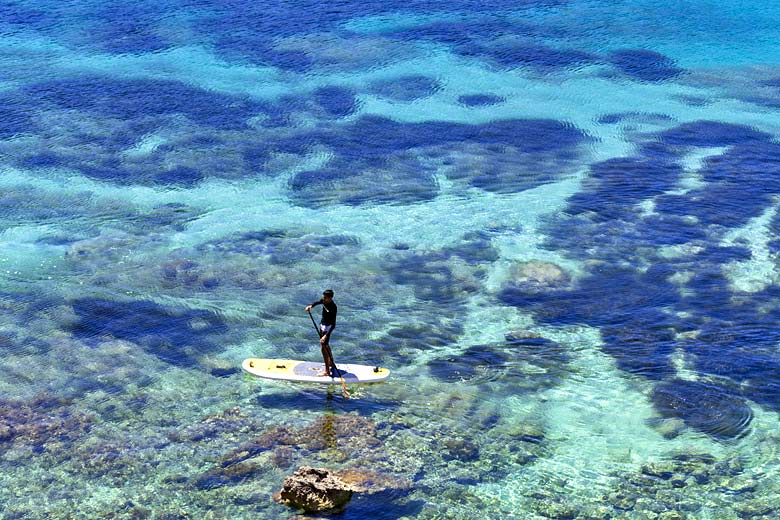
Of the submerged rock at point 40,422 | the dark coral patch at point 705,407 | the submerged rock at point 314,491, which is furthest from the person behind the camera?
the dark coral patch at point 705,407

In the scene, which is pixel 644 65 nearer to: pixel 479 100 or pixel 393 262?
pixel 479 100

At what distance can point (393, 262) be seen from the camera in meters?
20.7

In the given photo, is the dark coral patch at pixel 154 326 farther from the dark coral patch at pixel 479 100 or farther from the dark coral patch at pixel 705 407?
the dark coral patch at pixel 479 100

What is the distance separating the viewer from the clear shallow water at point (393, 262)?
14.1 meters

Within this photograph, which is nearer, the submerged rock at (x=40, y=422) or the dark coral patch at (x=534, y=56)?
the submerged rock at (x=40, y=422)

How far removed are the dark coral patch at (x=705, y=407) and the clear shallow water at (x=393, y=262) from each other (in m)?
0.06

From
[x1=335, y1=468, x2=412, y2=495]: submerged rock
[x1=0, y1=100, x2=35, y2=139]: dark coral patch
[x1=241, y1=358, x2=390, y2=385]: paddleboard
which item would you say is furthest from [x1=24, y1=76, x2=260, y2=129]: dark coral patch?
[x1=335, y1=468, x2=412, y2=495]: submerged rock

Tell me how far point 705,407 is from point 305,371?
23.6 ft

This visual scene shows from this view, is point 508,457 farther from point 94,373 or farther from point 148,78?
point 148,78

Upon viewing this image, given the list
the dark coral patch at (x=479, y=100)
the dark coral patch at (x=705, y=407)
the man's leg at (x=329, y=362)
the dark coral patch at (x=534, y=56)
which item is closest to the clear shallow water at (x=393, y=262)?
the dark coral patch at (x=705, y=407)

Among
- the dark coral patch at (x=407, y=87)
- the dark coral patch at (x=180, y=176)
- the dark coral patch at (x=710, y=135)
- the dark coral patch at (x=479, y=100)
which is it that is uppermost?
the dark coral patch at (x=407, y=87)

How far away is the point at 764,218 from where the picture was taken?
74.9 ft

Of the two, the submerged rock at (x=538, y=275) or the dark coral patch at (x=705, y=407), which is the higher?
the submerged rock at (x=538, y=275)

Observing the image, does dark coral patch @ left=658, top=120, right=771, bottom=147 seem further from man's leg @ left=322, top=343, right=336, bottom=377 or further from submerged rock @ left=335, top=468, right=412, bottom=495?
submerged rock @ left=335, top=468, right=412, bottom=495
